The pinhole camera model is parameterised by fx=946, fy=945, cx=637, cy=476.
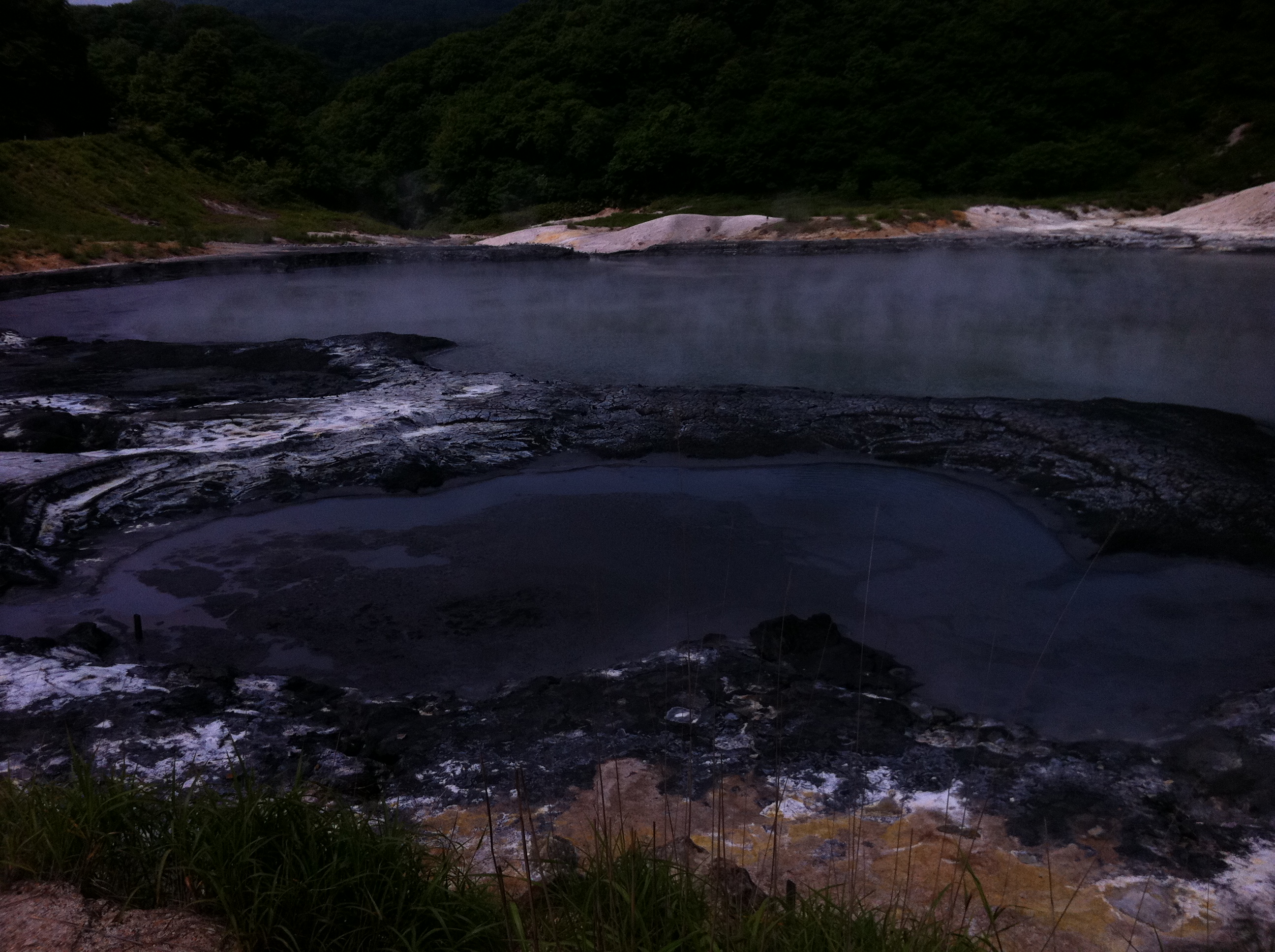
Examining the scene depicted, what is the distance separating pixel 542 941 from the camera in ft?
6.13

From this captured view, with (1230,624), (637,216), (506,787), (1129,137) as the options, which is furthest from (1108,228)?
(506,787)

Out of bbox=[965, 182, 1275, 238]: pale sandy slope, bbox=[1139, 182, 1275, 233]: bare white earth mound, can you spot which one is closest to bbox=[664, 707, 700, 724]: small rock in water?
Answer: bbox=[965, 182, 1275, 238]: pale sandy slope

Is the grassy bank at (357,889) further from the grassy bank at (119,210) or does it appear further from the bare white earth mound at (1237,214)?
the bare white earth mound at (1237,214)

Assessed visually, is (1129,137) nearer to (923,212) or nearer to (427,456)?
(923,212)

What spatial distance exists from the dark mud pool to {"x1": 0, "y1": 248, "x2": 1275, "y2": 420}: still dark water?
266cm

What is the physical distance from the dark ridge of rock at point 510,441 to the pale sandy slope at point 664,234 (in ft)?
49.3

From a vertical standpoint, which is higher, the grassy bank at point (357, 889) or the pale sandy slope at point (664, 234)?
the pale sandy slope at point (664, 234)

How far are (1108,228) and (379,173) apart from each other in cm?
3094

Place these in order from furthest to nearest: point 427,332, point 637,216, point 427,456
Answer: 1. point 637,216
2. point 427,332
3. point 427,456

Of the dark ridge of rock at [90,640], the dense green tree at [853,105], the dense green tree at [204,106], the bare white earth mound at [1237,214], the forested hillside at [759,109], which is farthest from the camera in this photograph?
the dense green tree at [853,105]

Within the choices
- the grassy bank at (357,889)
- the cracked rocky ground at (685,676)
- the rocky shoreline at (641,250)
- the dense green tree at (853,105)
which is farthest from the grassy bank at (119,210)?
the grassy bank at (357,889)

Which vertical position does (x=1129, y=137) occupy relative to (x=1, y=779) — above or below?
above

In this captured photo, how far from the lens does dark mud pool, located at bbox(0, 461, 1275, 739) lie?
3977 mm

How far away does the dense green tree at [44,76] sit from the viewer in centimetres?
2917
